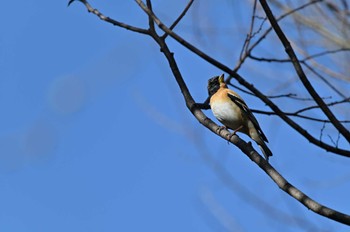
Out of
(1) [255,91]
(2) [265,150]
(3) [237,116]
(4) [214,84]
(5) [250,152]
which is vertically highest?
(4) [214,84]

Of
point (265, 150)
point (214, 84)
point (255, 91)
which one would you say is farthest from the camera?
point (214, 84)

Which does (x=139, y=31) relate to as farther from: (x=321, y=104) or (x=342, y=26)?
(x=342, y=26)

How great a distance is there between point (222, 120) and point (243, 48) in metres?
0.64

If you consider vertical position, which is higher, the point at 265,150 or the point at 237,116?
the point at 237,116

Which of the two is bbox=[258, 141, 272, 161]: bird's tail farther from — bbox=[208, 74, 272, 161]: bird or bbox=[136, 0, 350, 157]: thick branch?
bbox=[136, 0, 350, 157]: thick branch

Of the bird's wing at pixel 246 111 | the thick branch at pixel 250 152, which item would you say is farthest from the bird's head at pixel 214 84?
the thick branch at pixel 250 152

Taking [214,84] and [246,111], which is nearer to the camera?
[246,111]

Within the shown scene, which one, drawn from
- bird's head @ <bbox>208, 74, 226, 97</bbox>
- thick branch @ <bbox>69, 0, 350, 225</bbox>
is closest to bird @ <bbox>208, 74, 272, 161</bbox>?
bird's head @ <bbox>208, 74, 226, 97</bbox>

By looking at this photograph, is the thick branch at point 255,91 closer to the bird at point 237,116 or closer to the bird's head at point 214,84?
the bird at point 237,116

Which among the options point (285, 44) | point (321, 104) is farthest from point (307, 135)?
point (285, 44)

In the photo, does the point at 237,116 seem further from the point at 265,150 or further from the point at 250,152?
the point at 250,152

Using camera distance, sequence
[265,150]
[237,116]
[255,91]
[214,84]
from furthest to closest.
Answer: [214,84], [237,116], [265,150], [255,91]

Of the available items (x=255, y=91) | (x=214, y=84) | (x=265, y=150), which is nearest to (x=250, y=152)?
(x=255, y=91)

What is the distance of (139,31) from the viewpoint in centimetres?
331
